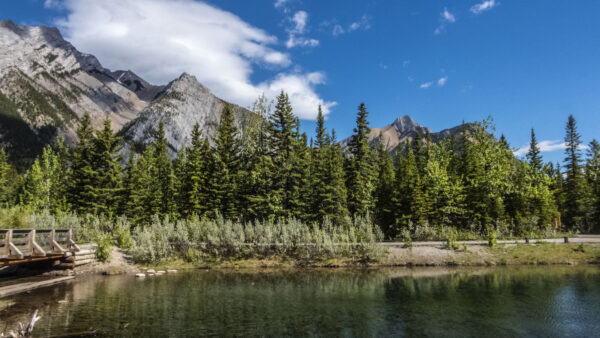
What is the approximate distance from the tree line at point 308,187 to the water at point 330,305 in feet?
54.6

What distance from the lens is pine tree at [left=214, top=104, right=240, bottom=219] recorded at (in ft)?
169

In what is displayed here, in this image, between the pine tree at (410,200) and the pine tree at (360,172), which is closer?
the pine tree at (410,200)

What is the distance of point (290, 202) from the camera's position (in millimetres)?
46781

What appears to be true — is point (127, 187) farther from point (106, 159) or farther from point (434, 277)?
point (434, 277)

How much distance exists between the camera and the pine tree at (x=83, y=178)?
5359 centimetres

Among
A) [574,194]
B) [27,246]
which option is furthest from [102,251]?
[574,194]

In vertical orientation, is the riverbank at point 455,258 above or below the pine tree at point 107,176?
below

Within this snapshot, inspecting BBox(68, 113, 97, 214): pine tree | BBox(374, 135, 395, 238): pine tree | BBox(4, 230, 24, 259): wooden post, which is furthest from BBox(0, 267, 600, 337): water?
BBox(68, 113, 97, 214): pine tree

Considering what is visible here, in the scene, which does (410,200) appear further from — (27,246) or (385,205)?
(27,246)

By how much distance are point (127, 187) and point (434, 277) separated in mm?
50789

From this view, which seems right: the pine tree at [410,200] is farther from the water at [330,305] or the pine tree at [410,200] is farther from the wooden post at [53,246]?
the wooden post at [53,246]

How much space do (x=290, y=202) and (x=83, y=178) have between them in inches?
1408

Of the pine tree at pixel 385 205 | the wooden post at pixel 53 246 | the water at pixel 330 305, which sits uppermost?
the pine tree at pixel 385 205

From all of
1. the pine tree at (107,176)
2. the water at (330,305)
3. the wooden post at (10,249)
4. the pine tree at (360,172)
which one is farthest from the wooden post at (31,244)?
the pine tree at (360,172)
